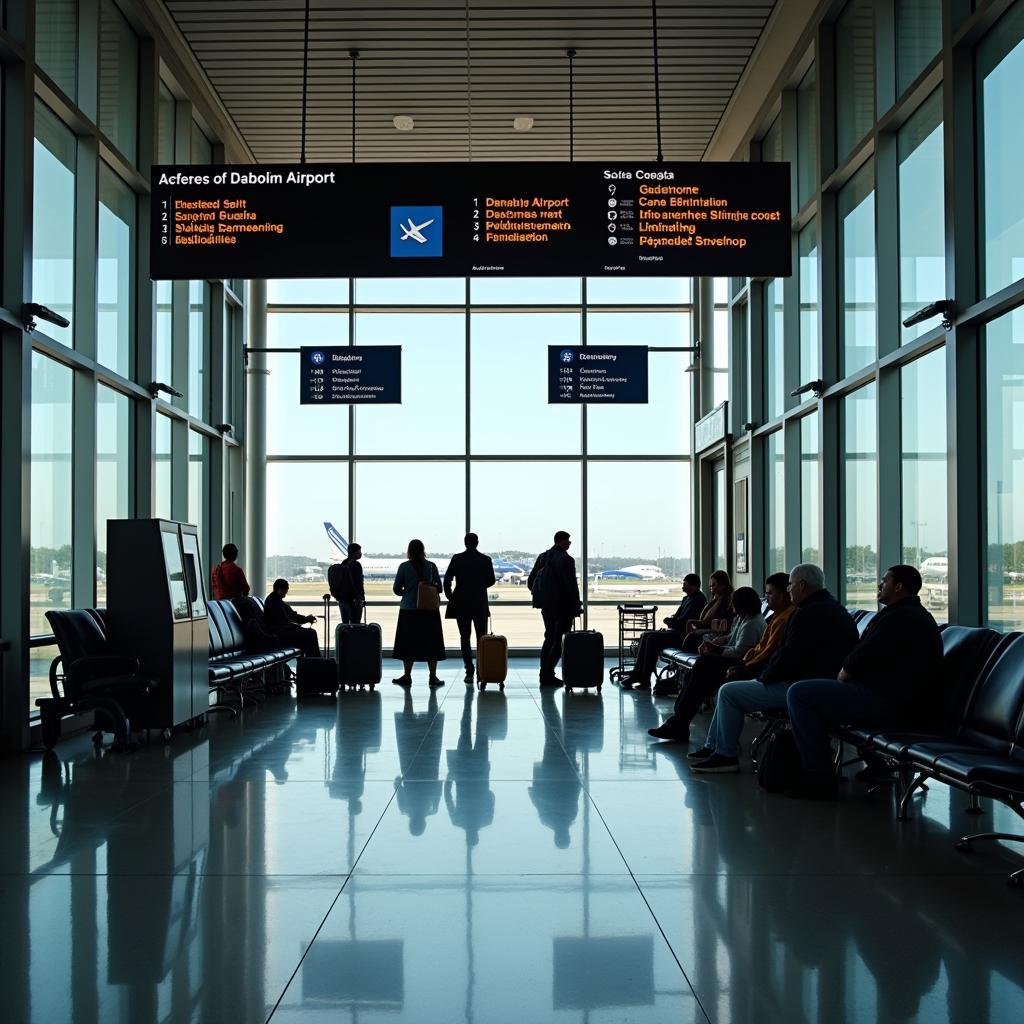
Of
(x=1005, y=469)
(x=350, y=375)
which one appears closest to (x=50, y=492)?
(x=350, y=375)

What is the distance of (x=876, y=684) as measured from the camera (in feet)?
20.3

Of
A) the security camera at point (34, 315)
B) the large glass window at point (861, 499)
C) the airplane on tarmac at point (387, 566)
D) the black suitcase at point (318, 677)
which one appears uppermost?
the security camera at point (34, 315)

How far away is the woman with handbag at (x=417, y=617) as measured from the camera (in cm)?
1311

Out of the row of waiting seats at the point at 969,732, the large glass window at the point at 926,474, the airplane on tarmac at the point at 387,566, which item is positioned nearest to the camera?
the row of waiting seats at the point at 969,732

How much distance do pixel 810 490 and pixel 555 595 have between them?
3.17 metres

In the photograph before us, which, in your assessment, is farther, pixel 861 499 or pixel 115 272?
pixel 115 272

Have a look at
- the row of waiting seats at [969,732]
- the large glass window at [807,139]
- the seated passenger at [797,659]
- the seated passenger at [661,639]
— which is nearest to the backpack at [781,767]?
the row of waiting seats at [969,732]

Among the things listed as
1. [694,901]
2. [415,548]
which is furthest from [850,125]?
[694,901]

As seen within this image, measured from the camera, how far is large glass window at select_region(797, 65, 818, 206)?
11617 mm

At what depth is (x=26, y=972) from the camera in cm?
344

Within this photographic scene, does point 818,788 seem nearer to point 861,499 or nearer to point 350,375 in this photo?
point 861,499

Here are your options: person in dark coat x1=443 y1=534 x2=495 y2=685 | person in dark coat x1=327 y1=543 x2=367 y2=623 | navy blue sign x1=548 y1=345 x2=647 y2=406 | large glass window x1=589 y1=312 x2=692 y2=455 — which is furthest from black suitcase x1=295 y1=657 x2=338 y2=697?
A: large glass window x1=589 y1=312 x2=692 y2=455

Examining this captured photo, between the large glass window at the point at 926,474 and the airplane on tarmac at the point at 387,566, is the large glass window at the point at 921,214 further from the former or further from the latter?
the airplane on tarmac at the point at 387,566

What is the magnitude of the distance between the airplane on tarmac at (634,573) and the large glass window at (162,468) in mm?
6900
